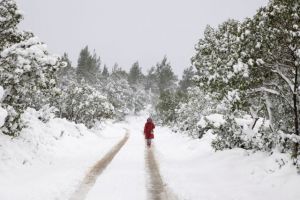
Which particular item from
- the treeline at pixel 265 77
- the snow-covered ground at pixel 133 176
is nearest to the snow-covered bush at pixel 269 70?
the treeline at pixel 265 77

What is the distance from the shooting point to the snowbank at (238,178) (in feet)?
31.6

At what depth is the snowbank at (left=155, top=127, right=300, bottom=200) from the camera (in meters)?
9.64

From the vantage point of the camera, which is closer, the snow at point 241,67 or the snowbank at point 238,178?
the snowbank at point 238,178

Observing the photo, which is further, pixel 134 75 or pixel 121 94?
pixel 134 75

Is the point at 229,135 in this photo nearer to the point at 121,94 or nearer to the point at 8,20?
the point at 8,20

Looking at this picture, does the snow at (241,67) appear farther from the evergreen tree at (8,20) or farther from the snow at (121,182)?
the evergreen tree at (8,20)

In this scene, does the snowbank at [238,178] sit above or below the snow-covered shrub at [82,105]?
below

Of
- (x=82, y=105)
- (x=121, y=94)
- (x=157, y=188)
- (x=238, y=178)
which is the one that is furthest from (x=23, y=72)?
(x=121, y=94)

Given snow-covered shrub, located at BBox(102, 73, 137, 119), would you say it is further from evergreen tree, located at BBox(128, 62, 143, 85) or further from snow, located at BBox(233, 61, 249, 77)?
snow, located at BBox(233, 61, 249, 77)

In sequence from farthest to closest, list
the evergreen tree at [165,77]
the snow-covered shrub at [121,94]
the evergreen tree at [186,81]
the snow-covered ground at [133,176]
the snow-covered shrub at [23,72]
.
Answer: the evergreen tree at [165,77] → the evergreen tree at [186,81] → the snow-covered shrub at [121,94] → the snow-covered shrub at [23,72] → the snow-covered ground at [133,176]

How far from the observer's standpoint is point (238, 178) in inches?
466

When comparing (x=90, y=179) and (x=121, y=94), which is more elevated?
(x=121, y=94)

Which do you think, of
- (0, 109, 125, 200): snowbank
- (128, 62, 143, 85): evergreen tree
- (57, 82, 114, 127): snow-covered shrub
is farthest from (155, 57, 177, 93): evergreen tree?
(0, 109, 125, 200): snowbank

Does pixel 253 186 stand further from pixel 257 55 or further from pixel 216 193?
pixel 257 55
